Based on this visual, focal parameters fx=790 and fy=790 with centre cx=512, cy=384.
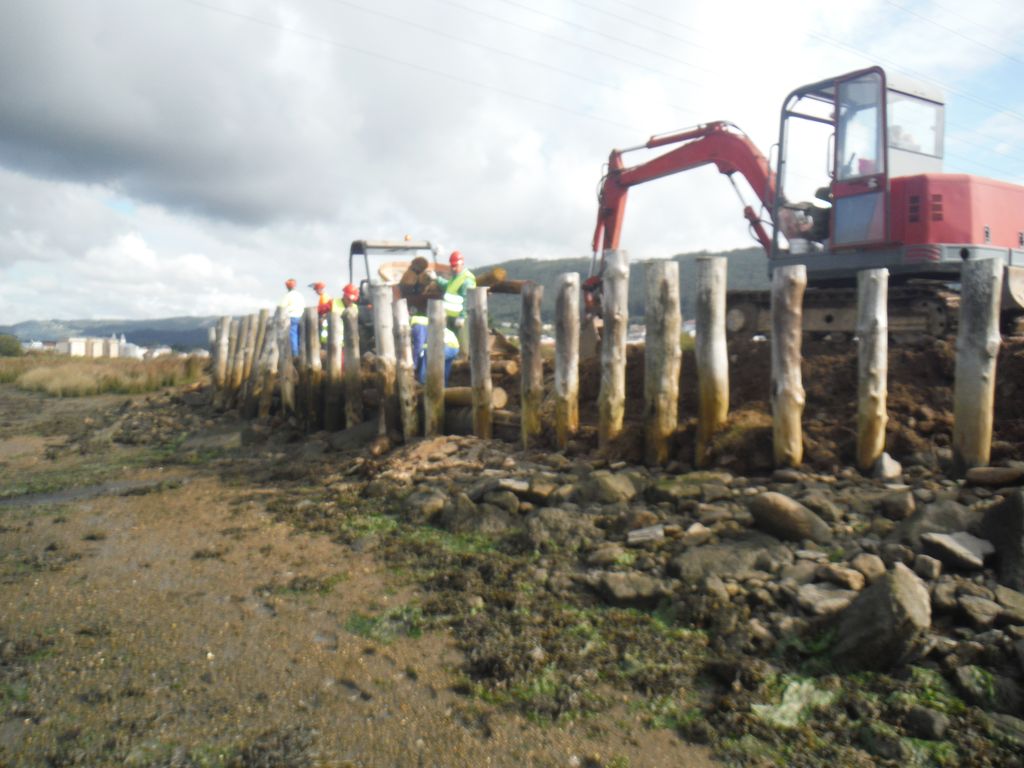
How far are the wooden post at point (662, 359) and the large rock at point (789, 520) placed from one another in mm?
1710

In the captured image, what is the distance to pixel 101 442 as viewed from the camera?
40.1 feet

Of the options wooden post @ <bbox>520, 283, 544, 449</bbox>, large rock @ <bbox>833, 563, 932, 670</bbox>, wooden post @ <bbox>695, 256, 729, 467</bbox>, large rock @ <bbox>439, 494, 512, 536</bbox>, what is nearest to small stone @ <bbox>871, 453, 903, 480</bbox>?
wooden post @ <bbox>695, 256, 729, 467</bbox>

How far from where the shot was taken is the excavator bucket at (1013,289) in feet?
24.6

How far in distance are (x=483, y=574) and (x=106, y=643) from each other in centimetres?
227

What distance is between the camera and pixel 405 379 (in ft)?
31.3

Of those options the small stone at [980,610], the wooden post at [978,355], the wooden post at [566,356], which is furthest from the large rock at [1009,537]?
the wooden post at [566,356]

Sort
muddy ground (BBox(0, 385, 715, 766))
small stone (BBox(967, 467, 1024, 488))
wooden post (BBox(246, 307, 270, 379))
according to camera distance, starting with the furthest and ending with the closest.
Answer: wooden post (BBox(246, 307, 270, 379)) < small stone (BBox(967, 467, 1024, 488)) < muddy ground (BBox(0, 385, 715, 766))

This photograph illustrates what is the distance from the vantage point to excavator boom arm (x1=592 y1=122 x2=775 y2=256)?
12148mm

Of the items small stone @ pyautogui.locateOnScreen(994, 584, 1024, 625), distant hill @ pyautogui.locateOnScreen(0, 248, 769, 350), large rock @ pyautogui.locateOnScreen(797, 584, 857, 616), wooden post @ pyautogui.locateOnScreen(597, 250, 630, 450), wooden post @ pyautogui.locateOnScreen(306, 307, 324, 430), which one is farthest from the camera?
distant hill @ pyautogui.locateOnScreen(0, 248, 769, 350)

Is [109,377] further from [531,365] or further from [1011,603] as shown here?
[1011,603]

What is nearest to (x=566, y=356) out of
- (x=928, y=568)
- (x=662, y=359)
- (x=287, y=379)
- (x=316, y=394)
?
(x=662, y=359)

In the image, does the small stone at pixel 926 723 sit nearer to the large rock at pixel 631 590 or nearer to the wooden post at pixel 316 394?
the large rock at pixel 631 590

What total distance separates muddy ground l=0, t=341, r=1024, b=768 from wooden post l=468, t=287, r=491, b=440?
419 millimetres

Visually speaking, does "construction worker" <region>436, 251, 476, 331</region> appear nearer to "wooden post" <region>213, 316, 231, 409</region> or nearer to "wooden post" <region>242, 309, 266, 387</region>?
"wooden post" <region>242, 309, 266, 387</region>
